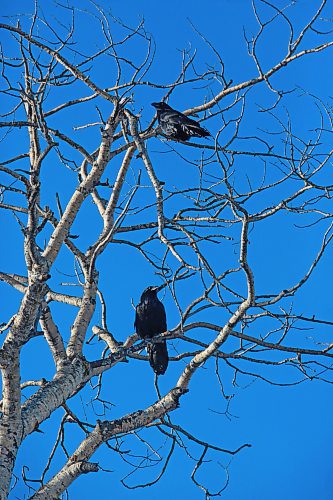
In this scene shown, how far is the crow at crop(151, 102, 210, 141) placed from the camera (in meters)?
5.01

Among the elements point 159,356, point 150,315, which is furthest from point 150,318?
point 159,356

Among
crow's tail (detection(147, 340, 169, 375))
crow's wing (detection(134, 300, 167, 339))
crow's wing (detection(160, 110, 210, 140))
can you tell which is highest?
crow's wing (detection(160, 110, 210, 140))

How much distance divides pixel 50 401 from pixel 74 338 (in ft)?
1.78

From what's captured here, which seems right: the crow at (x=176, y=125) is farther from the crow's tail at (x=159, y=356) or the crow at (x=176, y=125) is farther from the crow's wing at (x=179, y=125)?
the crow's tail at (x=159, y=356)

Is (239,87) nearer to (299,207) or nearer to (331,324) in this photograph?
(299,207)

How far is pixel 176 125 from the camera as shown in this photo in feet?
16.6

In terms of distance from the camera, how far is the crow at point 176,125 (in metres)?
5.01

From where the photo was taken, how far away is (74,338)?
412 centimetres

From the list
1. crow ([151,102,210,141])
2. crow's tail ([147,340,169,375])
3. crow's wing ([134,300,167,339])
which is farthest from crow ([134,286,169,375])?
crow ([151,102,210,141])

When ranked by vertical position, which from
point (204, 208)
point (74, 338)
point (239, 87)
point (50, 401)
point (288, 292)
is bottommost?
point (50, 401)

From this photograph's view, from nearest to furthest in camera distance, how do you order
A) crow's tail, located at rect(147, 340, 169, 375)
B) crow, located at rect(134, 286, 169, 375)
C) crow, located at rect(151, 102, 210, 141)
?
crow's tail, located at rect(147, 340, 169, 375), crow, located at rect(151, 102, 210, 141), crow, located at rect(134, 286, 169, 375)

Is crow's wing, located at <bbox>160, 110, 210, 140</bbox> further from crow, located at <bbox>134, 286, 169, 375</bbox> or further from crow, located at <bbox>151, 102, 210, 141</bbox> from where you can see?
crow, located at <bbox>134, 286, 169, 375</bbox>

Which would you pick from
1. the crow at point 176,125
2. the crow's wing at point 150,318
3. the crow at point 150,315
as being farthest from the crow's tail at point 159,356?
the crow at point 176,125

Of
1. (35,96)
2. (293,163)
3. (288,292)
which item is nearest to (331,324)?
(288,292)
